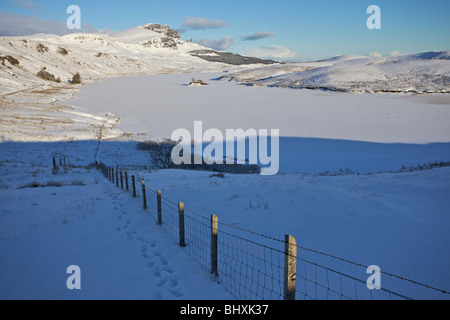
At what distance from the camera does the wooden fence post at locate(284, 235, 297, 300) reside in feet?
12.4

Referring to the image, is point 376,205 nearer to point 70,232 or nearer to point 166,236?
point 166,236

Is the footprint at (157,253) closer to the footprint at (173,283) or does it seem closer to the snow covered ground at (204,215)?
the snow covered ground at (204,215)

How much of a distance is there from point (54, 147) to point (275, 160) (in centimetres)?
Answer: 2195

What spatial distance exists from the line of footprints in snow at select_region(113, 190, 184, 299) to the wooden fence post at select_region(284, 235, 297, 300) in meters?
1.98

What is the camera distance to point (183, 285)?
204 inches

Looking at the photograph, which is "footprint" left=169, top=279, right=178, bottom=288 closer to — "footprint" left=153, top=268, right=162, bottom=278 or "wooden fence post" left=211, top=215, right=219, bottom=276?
"footprint" left=153, top=268, right=162, bottom=278

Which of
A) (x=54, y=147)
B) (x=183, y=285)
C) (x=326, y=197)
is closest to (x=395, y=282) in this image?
(x=183, y=285)

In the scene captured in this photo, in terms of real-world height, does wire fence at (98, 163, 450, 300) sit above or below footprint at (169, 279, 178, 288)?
above

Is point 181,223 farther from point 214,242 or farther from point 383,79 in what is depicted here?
point 383,79

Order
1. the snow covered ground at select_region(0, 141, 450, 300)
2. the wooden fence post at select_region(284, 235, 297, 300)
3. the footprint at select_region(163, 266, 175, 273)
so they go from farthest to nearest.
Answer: the footprint at select_region(163, 266, 175, 273)
the snow covered ground at select_region(0, 141, 450, 300)
the wooden fence post at select_region(284, 235, 297, 300)

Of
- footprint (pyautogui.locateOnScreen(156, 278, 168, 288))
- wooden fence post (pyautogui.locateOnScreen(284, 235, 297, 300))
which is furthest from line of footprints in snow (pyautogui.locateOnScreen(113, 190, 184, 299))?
wooden fence post (pyautogui.locateOnScreen(284, 235, 297, 300))

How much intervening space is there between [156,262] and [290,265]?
3.32 m

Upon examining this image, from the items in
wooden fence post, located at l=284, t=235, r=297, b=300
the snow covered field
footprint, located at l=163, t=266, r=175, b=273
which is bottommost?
footprint, located at l=163, t=266, r=175, b=273
